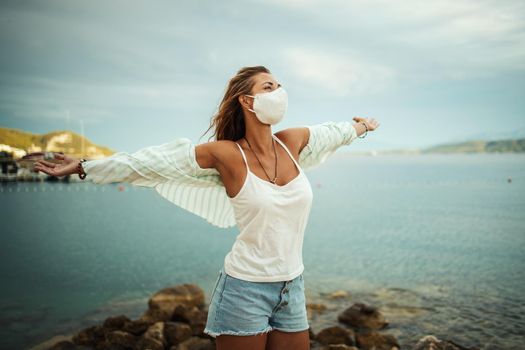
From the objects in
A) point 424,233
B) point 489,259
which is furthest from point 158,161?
point 424,233

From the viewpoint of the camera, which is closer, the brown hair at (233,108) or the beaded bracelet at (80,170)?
the beaded bracelet at (80,170)

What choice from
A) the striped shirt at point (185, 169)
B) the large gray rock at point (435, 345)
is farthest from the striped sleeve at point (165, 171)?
the large gray rock at point (435, 345)

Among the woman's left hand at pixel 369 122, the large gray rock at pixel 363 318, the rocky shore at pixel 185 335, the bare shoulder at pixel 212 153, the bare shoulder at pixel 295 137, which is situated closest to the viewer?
the bare shoulder at pixel 212 153

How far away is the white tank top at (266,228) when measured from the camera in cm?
282

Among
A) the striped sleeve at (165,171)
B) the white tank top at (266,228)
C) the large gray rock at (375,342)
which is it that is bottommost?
the large gray rock at (375,342)

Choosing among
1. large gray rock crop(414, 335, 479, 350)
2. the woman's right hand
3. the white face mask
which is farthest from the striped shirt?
large gray rock crop(414, 335, 479, 350)

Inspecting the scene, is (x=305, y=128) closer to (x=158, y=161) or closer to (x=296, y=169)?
(x=296, y=169)

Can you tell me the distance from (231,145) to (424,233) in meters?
29.9

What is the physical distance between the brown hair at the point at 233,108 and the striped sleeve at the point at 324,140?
0.62 m

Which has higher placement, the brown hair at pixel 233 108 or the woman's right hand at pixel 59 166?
the brown hair at pixel 233 108

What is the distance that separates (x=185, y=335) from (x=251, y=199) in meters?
8.10

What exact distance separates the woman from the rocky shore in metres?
6.43

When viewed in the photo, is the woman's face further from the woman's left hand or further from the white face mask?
the woman's left hand

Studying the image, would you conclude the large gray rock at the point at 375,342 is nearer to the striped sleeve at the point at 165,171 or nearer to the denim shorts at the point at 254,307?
the denim shorts at the point at 254,307
